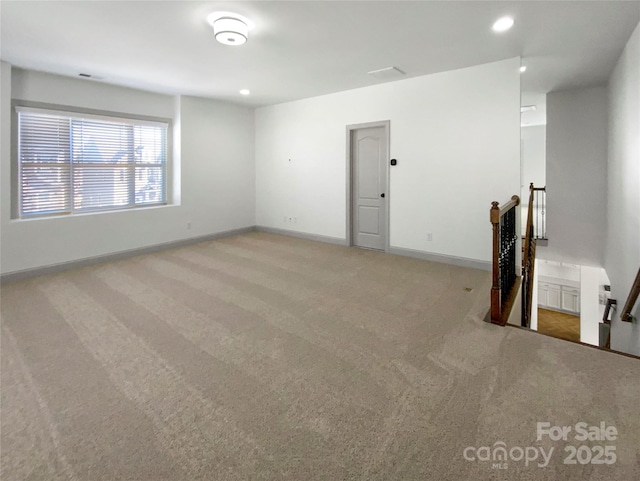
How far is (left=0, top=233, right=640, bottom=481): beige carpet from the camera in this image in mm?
1563

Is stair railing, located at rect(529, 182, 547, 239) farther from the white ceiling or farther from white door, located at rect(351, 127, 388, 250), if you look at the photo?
white door, located at rect(351, 127, 388, 250)

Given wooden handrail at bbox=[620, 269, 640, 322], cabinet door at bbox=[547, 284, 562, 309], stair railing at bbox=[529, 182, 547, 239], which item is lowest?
cabinet door at bbox=[547, 284, 562, 309]

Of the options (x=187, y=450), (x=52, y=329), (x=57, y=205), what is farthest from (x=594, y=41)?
(x=57, y=205)

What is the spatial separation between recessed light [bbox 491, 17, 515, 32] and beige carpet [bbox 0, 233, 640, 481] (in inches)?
104

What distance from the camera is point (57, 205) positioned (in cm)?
489

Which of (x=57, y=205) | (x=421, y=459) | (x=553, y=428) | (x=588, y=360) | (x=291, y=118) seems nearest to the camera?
(x=421, y=459)

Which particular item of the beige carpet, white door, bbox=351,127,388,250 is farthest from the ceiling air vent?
the beige carpet

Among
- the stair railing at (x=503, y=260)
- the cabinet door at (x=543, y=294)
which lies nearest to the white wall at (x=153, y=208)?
the stair railing at (x=503, y=260)

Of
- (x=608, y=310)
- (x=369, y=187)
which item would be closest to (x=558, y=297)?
(x=608, y=310)

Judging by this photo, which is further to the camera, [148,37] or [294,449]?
[148,37]

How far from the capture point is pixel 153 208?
5785 mm

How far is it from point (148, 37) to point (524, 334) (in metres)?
4.45

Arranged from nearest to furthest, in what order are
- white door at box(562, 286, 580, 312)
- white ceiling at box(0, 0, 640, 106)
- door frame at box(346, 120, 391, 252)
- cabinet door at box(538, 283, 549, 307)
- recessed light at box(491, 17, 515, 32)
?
white ceiling at box(0, 0, 640, 106) → recessed light at box(491, 17, 515, 32) → door frame at box(346, 120, 391, 252) → white door at box(562, 286, 580, 312) → cabinet door at box(538, 283, 549, 307)

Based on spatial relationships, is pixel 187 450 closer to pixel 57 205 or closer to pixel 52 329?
pixel 52 329
